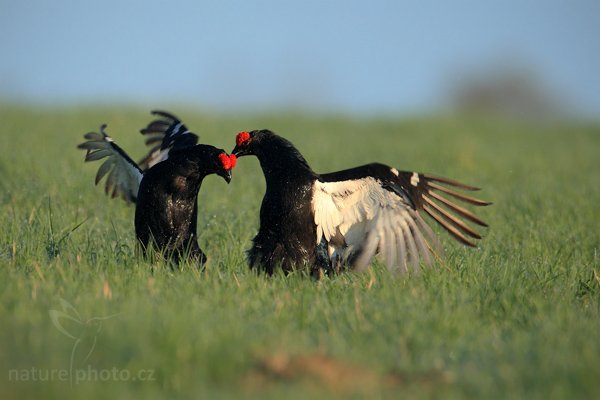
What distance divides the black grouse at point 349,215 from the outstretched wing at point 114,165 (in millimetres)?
1400

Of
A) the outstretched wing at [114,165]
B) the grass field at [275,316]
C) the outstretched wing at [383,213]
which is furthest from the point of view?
the outstretched wing at [114,165]

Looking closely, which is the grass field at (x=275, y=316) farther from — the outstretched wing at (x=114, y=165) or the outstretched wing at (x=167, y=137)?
the outstretched wing at (x=167, y=137)

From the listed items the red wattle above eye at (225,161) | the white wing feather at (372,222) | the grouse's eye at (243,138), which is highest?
the grouse's eye at (243,138)

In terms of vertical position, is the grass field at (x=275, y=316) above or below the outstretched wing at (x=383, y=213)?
below

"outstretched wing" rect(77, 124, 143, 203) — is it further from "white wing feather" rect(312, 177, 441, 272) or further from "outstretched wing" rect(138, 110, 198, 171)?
"white wing feather" rect(312, 177, 441, 272)

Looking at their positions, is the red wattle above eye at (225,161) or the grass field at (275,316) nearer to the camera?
the grass field at (275,316)

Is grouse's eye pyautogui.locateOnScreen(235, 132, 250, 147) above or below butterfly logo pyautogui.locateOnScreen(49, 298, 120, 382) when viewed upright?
above

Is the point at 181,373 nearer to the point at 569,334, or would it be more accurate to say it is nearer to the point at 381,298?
the point at 381,298

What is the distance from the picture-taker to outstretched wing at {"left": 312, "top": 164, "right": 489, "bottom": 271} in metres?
5.94

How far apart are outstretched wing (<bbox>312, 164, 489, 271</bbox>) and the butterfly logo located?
7.43ft

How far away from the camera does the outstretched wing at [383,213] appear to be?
5.94 m

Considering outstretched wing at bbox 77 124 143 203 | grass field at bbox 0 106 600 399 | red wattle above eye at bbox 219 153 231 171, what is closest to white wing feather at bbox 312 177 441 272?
grass field at bbox 0 106 600 399

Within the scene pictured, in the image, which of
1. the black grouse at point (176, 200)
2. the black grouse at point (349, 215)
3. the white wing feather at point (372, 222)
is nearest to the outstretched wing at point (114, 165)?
the black grouse at point (176, 200)

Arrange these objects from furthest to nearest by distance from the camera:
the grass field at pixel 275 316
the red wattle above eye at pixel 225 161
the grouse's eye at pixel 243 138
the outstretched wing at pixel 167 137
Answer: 1. the outstretched wing at pixel 167 137
2. the grouse's eye at pixel 243 138
3. the red wattle above eye at pixel 225 161
4. the grass field at pixel 275 316
